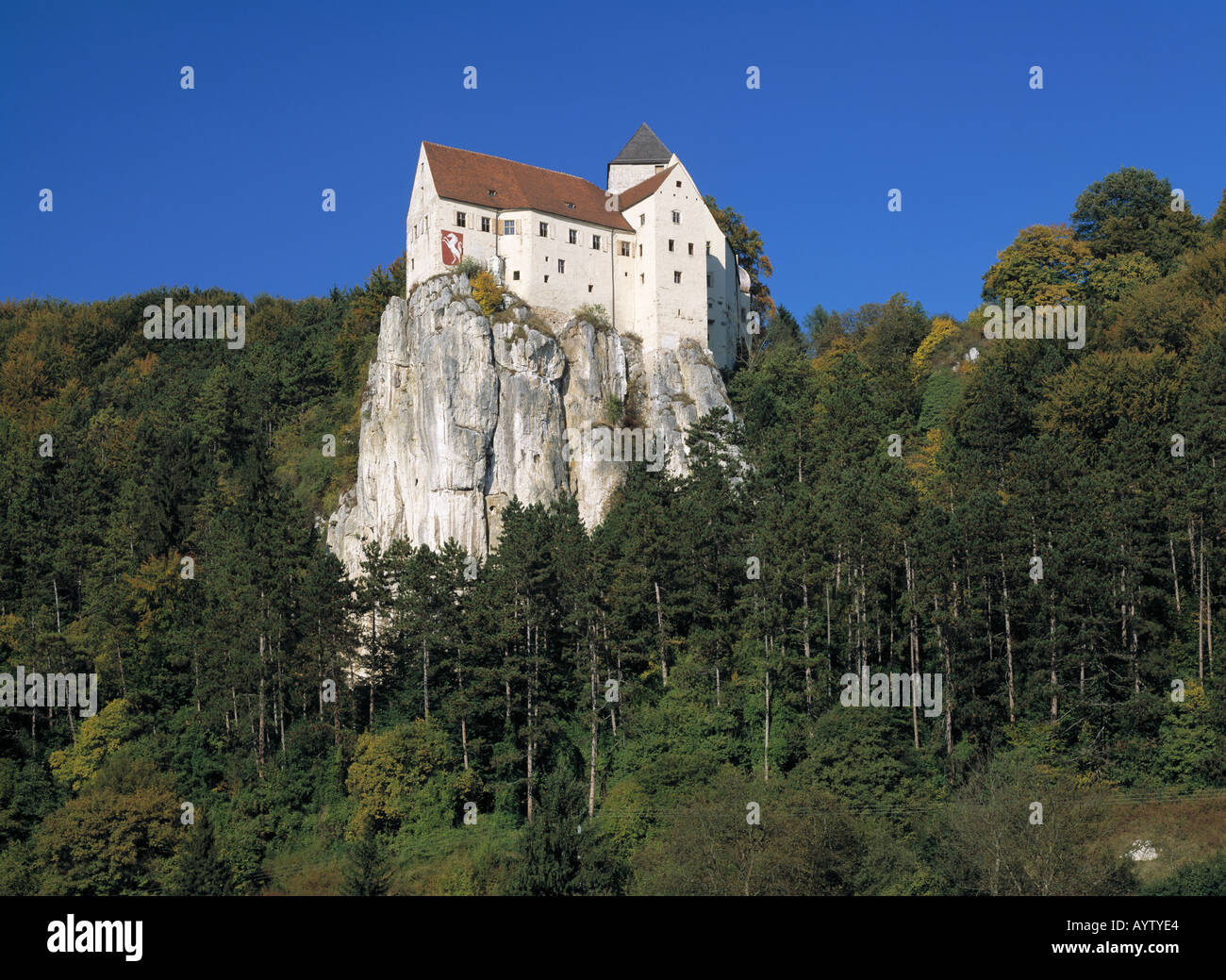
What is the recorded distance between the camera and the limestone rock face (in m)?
66.8

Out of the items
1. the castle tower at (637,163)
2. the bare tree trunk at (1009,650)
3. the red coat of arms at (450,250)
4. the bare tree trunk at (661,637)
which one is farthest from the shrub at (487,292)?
the bare tree trunk at (1009,650)

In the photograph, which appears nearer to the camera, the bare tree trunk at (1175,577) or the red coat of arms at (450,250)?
the bare tree trunk at (1175,577)

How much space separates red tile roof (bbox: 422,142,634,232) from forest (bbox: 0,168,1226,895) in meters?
16.9

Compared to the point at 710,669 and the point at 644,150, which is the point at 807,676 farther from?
the point at 644,150

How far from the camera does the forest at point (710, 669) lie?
4138cm

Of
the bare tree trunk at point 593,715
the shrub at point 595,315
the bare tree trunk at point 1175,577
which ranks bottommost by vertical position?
the bare tree trunk at point 593,715

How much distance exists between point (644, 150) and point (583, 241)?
1407cm

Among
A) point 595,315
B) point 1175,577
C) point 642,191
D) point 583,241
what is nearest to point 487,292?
point 595,315

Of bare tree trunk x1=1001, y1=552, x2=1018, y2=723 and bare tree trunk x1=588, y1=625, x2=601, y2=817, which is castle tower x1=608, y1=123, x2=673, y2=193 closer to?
bare tree trunk x1=588, y1=625, x2=601, y2=817

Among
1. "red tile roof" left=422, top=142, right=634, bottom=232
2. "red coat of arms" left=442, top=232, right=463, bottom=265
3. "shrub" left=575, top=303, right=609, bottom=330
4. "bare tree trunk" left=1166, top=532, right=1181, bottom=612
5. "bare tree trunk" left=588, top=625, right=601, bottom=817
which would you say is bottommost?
"bare tree trunk" left=588, top=625, right=601, bottom=817

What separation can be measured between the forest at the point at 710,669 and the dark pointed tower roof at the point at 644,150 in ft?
81.5

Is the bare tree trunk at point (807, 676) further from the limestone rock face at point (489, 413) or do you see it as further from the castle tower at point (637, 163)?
the castle tower at point (637, 163)

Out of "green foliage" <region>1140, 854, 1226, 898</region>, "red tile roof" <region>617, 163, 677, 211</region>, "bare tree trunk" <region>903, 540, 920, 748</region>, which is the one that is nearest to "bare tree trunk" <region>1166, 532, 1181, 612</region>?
"bare tree trunk" <region>903, 540, 920, 748</region>

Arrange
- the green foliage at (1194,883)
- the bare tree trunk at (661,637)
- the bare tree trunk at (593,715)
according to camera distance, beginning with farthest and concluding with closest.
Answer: the bare tree trunk at (661,637)
the bare tree trunk at (593,715)
the green foliage at (1194,883)
